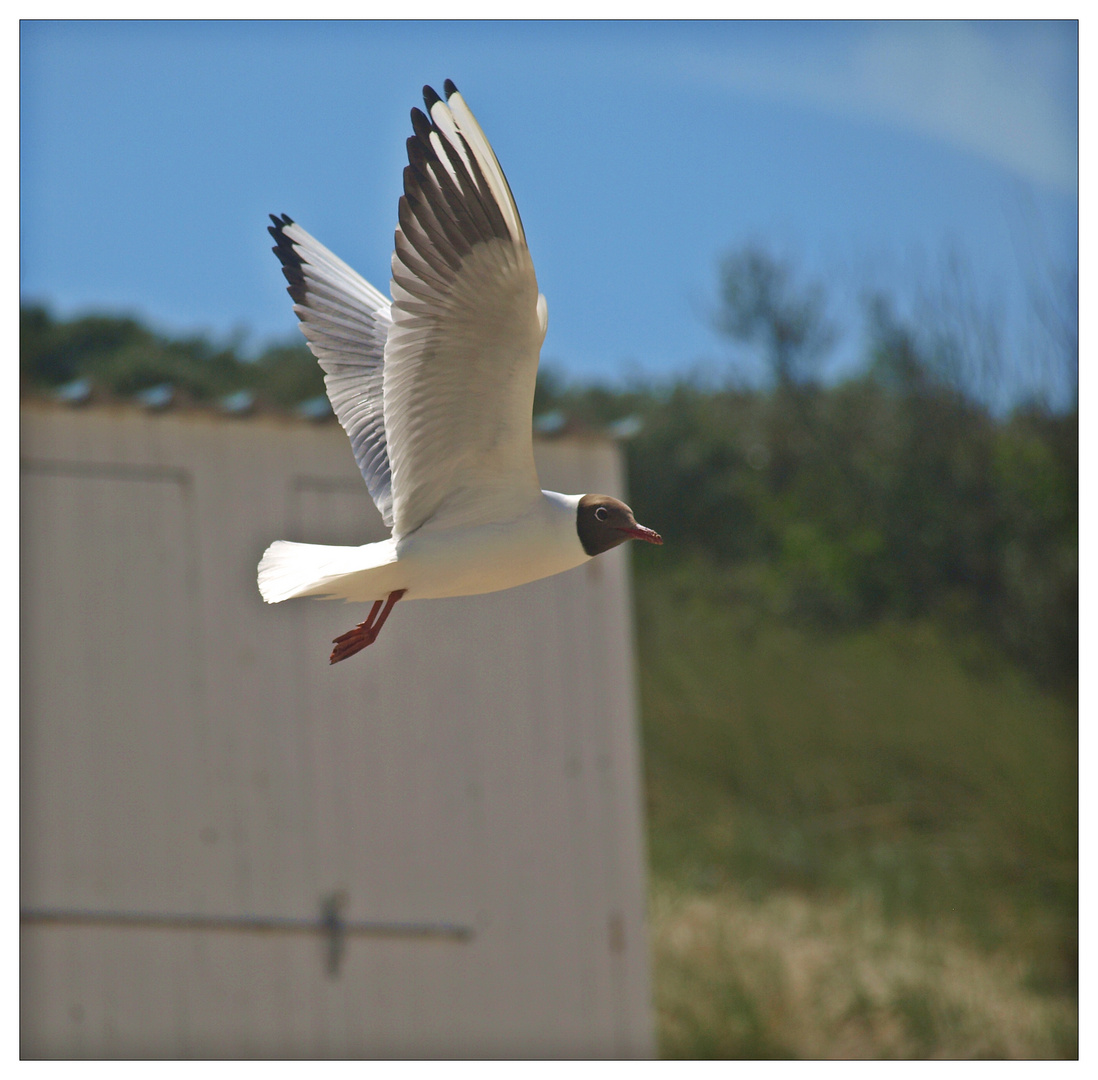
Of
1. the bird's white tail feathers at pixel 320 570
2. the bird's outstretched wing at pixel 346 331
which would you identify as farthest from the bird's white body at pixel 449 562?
the bird's outstretched wing at pixel 346 331

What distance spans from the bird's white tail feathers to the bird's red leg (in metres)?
0.02

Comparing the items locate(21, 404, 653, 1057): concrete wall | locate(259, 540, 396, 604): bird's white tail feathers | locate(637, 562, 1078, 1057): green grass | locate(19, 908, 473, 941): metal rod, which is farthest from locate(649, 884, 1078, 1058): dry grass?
locate(259, 540, 396, 604): bird's white tail feathers

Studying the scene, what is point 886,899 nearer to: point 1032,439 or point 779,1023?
point 779,1023

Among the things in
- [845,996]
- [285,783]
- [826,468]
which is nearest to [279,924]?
[285,783]

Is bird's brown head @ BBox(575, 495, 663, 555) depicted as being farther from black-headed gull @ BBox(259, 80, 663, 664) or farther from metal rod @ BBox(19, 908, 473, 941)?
metal rod @ BBox(19, 908, 473, 941)

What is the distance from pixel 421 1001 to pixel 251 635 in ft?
2.67

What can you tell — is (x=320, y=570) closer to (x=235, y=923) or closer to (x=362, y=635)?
(x=362, y=635)

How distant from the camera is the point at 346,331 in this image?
3.47 feet

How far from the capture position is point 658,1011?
3893mm

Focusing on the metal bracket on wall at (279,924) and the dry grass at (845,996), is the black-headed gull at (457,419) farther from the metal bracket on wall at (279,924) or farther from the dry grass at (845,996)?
the dry grass at (845,996)

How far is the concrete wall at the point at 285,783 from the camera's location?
100 inches

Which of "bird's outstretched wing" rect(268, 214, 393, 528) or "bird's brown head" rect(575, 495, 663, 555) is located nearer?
"bird's brown head" rect(575, 495, 663, 555)

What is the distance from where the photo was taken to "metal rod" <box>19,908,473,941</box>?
2.51 metres

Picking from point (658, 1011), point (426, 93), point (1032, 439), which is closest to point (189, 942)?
point (658, 1011)
